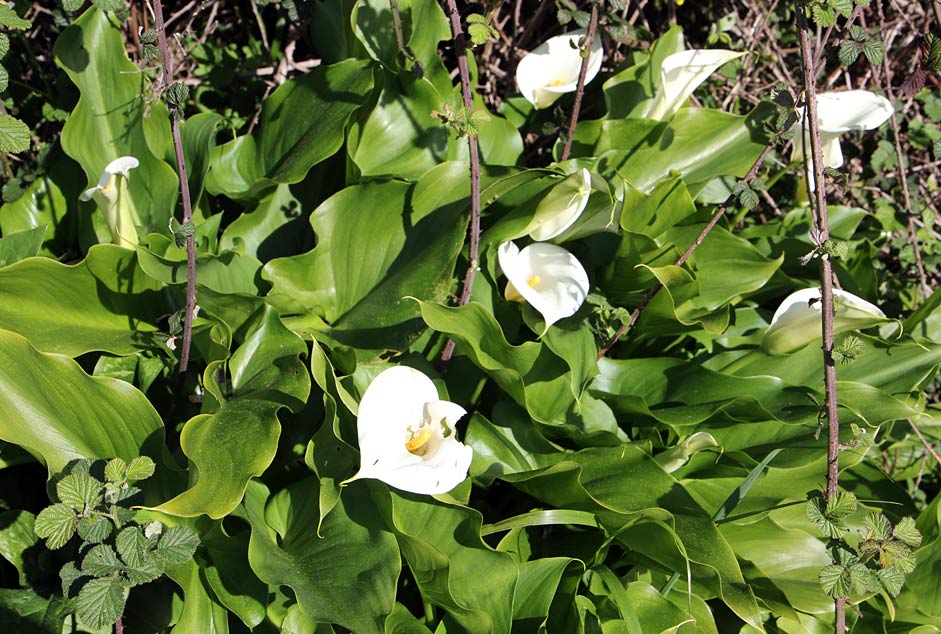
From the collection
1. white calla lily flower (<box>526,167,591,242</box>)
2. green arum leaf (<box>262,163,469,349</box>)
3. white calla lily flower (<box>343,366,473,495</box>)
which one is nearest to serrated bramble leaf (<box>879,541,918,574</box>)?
white calla lily flower (<box>343,366,473,495</box>)

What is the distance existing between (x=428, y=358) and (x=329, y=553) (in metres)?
0.48

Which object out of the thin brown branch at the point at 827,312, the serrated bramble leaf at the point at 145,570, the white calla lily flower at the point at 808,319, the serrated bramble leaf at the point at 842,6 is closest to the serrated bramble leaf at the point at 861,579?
the thin brown branch at the point at 827,312

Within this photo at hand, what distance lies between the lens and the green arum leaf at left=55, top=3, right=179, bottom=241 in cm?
163

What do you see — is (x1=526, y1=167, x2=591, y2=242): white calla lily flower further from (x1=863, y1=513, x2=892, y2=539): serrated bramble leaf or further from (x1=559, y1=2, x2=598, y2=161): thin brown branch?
(x1=863, y1=513, x2=892, y2=539): serrated bramble leaf

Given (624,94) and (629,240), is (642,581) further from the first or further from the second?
(624,94)

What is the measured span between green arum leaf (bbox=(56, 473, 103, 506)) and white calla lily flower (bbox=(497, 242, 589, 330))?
2.48 feet

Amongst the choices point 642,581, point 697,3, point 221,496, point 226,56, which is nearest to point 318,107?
point 226,56

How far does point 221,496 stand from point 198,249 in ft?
2.06

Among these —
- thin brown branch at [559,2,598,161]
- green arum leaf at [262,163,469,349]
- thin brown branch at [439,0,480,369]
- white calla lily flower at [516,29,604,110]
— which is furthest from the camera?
white calla lily flower at [516,29,604,110]

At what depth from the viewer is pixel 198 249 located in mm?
1630

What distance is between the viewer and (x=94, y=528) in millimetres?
1114

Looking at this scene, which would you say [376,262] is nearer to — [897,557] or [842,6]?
[842,6]

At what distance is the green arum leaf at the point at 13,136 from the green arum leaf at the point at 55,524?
1.66ft

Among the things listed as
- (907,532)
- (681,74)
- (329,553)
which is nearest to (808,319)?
(907,532)
